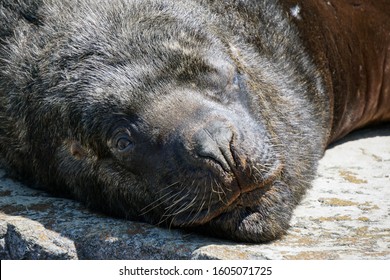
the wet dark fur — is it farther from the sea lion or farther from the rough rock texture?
the rough rock texture

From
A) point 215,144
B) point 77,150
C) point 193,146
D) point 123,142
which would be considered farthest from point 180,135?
point 77,150

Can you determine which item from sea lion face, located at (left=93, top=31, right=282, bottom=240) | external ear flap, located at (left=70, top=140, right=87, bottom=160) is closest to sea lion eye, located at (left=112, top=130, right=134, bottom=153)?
sea lion face, located at (left=93, top=31, right=282, bottom=240)

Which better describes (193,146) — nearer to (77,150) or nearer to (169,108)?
(169,108)

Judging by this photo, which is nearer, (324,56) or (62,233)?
(62,233)

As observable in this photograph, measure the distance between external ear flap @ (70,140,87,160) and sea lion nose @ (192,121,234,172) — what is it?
Result: 104cm

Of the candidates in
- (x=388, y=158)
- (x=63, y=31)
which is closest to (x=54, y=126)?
(x=63, y=31)

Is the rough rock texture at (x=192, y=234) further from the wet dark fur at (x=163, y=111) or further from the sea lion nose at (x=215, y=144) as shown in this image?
the sea lion nose at (x=215, y=144)

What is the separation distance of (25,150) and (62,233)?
3.19 ft

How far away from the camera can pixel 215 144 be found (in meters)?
5.44

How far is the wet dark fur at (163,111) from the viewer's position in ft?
18.4

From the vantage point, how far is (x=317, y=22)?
297 inches

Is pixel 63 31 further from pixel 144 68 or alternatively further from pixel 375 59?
pixel 375 59

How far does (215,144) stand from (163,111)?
1.63 feet

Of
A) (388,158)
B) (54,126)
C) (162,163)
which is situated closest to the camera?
(162,163)
